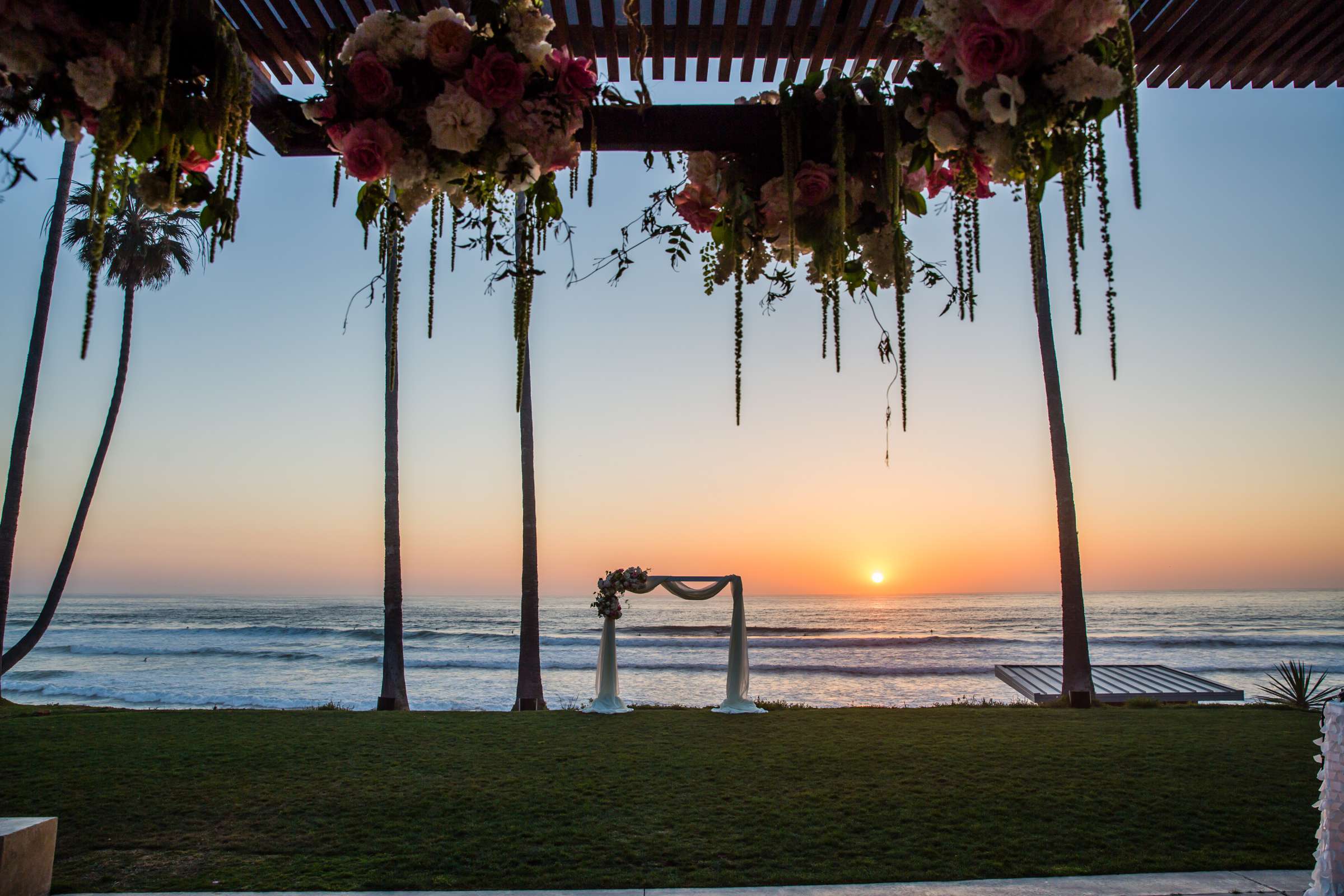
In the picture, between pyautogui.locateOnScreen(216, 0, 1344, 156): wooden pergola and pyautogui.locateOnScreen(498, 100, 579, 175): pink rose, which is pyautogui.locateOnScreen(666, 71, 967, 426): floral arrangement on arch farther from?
pyautogui.locateOnScreen(498, 100, 579, 175): pink rose

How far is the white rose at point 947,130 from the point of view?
1.61 metres

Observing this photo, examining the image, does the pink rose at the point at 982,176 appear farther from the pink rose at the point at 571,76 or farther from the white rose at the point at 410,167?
the white rose at the point at 410,167

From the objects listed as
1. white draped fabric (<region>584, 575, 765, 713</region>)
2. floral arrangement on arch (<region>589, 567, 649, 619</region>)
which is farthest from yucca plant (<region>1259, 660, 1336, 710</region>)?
floral arrangement on arch (<region>589, 567, 649, 619</region>)

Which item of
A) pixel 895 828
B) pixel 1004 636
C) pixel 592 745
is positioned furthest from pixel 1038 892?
pixel 1004 636

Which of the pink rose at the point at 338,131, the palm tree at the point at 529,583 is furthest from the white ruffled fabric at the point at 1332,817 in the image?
the palm tree at the point at 529,583

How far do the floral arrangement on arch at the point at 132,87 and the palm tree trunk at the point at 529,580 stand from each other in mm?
7855

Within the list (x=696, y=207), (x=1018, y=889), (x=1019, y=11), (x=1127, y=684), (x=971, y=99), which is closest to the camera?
(x=1019, y=11)

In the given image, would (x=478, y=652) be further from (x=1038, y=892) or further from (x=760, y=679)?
(x=1038, y=892)

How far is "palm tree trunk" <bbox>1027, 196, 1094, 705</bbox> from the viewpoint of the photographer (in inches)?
361

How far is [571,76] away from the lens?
67.4 inches

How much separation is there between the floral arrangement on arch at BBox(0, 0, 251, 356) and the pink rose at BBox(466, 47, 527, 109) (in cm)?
43

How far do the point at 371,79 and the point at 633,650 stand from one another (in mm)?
23690

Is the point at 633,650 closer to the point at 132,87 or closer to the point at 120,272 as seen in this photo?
the point at 120,272

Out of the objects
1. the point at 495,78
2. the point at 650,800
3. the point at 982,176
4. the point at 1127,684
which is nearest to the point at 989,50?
the point at 982,176
